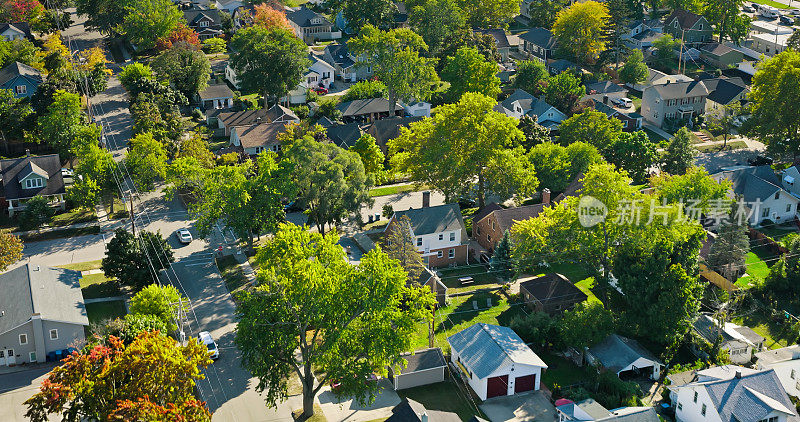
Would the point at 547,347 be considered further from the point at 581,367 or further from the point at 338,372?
the point at 338,372

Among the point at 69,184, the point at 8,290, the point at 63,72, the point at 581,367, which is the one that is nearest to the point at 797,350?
the point at 581,367

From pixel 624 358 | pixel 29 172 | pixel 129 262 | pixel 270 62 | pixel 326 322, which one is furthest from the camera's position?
pixel 270 62

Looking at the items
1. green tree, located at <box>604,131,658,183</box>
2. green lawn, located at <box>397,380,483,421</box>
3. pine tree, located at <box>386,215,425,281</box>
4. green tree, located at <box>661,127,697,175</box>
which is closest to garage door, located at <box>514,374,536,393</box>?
green lawn, located at <box>397,380,483,421</box>

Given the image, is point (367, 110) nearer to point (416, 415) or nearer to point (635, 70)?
point (635, 70)

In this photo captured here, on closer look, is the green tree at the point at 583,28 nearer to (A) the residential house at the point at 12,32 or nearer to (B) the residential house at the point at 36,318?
(A) the residential house at the point at 12,32

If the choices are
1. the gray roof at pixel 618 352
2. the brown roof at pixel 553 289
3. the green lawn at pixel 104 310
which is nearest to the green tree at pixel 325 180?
the green lawn at pixel 104 310

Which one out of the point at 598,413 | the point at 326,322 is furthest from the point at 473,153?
the point at 598,413
